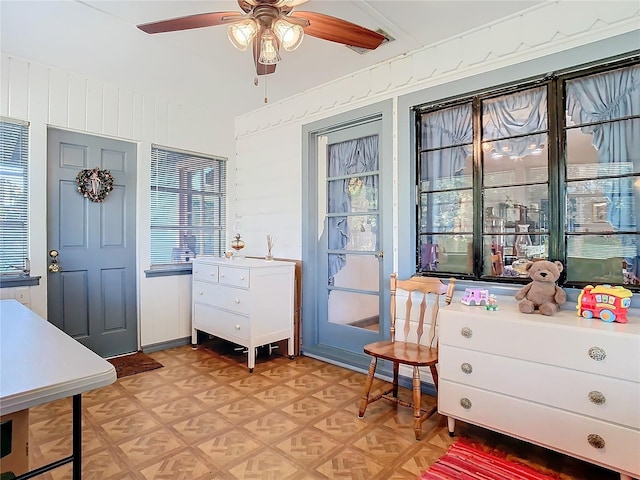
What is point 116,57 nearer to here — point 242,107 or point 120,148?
point 120,148

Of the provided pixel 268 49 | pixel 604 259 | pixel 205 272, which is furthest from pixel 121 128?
pixel 604 259

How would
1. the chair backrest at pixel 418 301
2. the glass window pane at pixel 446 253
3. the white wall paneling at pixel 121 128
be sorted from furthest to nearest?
the white wall paneling at pixel 121 128, the glass window pane at pixel 446 253, the chair backrest at pixel 418 301

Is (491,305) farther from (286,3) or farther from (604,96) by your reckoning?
(286,3)

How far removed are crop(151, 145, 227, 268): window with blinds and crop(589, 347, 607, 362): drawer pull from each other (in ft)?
12.3

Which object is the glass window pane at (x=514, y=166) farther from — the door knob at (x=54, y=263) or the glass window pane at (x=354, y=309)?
the door knob at (x=54, y=263)

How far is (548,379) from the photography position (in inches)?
74.9

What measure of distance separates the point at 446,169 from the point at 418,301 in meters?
1.05

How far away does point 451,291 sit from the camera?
2.48 m

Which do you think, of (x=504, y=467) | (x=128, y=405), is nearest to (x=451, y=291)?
(x=504, y=467)

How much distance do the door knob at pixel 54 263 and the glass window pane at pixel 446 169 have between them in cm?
324

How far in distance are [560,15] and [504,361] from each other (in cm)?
212

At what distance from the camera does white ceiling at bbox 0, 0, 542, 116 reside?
2.34m

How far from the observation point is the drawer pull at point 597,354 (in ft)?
5.76

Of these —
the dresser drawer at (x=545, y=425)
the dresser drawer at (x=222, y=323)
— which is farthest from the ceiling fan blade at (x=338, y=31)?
Result: the dresser drawer at (x=222, y=323)
